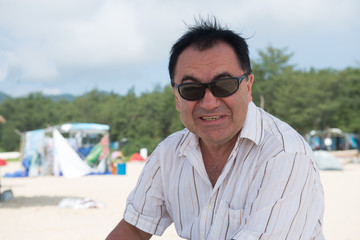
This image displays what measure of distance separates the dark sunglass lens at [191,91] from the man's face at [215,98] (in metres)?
0.02

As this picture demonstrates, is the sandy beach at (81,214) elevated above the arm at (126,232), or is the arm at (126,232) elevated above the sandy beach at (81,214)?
the arm at (126,232)

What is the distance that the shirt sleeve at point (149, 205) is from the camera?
1.86 m

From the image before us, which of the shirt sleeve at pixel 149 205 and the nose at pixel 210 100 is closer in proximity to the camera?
the nose at pixel 210 100

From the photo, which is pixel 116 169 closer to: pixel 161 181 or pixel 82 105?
pixel 161 181

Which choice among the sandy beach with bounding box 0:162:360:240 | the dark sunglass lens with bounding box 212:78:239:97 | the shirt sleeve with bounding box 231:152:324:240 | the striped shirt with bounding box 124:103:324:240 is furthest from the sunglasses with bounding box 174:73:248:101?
the sandy beach with bounding box 0:162:360:240

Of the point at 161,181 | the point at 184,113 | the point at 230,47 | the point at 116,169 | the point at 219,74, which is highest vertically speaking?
the point at 230,47

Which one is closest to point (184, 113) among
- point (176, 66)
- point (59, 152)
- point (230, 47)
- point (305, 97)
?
point (176, 66)

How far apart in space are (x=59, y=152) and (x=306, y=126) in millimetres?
26634

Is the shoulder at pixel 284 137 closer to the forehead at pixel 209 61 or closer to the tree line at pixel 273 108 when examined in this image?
the forehead at pixel 209 61

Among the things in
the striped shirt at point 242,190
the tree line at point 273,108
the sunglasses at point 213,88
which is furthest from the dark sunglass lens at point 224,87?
the tree line at point 273,108

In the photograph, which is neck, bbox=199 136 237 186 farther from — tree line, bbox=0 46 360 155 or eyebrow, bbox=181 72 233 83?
tree line, bbox=0 46 360 155

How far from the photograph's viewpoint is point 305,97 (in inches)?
1407

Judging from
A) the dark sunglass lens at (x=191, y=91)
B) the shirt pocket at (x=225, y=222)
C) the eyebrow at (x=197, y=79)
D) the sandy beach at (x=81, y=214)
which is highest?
the eyebrow at (x=197, y=79)

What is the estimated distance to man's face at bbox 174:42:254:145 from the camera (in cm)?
163
